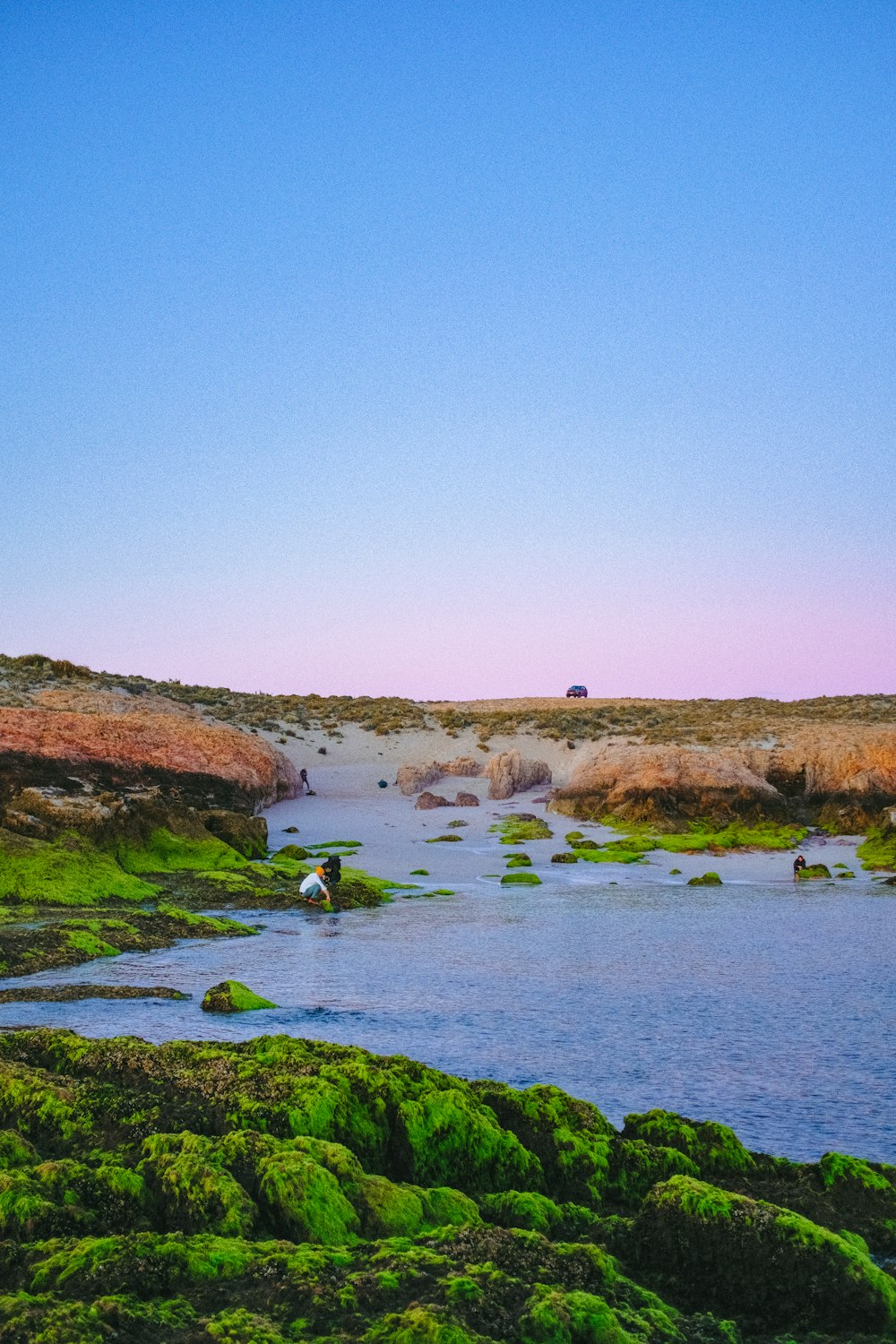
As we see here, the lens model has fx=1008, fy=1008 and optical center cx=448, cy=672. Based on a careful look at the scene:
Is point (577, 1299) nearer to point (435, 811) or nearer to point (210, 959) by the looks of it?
point (210, 959)

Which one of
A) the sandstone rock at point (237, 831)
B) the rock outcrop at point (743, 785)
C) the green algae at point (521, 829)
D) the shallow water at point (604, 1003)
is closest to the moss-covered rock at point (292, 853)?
the sandstone rock at point (237, 831)

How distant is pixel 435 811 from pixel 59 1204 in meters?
28.9

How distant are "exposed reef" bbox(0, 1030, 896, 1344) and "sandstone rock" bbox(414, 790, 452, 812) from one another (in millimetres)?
→ 27339

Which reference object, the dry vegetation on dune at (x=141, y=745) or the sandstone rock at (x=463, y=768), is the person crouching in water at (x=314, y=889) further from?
the sandstone rock at (x=463, y=768)

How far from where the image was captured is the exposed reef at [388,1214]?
3.92 metres

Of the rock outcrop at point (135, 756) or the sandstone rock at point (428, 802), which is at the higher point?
the rock outcrop at point (135, 756)

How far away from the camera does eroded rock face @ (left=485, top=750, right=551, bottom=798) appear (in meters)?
36.9

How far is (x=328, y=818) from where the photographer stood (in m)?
31.5

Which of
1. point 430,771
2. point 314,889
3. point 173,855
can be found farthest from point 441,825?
point 314,889

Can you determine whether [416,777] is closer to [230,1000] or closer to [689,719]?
[689,719]

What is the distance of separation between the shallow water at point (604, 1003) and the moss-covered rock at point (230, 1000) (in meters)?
0.18

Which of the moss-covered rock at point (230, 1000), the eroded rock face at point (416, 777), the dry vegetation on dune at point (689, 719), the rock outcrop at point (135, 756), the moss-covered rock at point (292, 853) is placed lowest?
the moss-covered rock at point (292, 853)

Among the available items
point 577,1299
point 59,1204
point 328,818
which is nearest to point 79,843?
point 328,818

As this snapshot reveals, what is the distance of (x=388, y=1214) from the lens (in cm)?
494
